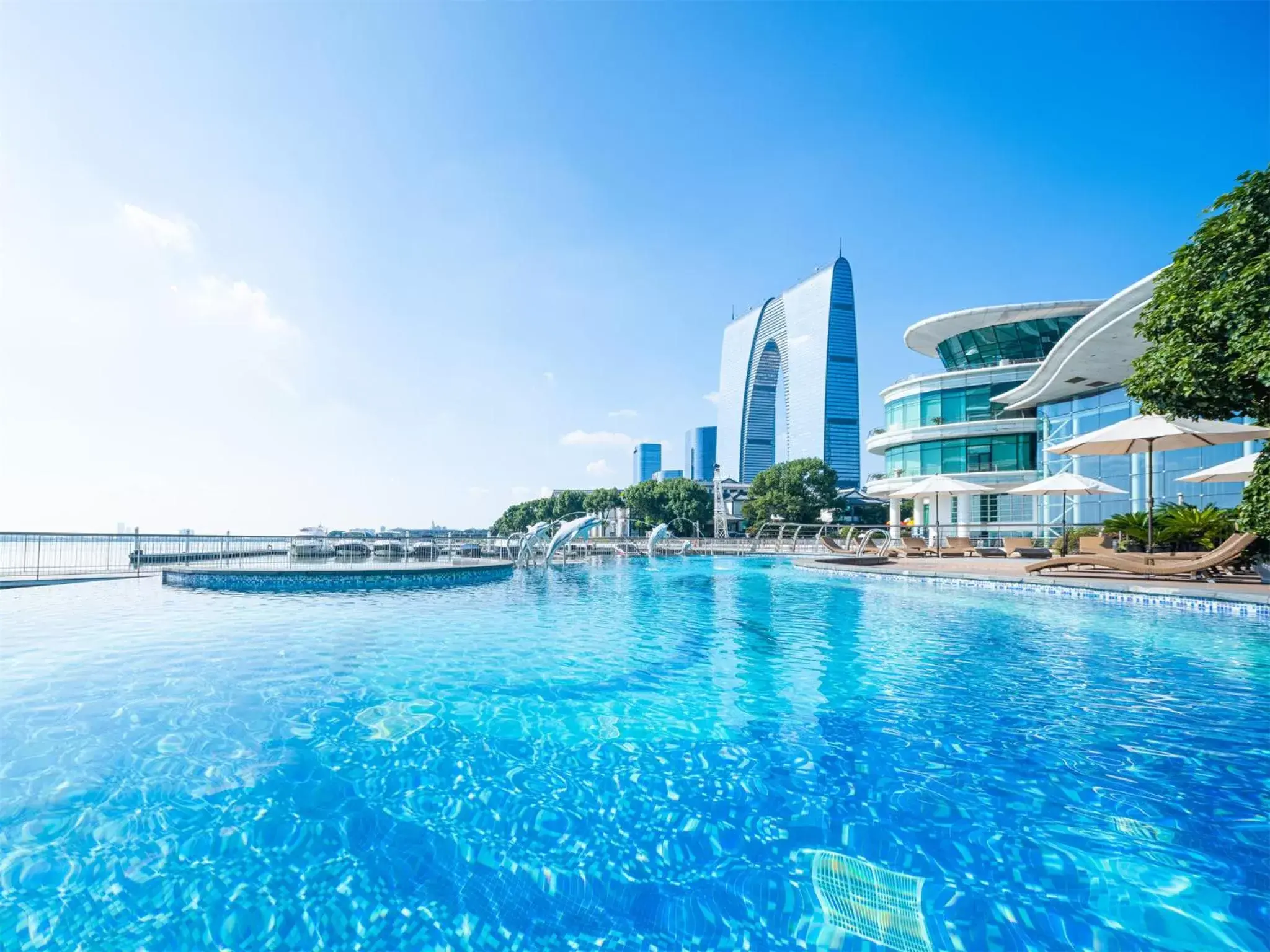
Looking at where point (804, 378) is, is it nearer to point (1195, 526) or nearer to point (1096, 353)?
point (1096, 353)

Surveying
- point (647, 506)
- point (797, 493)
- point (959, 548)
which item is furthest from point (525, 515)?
point (959, 548)

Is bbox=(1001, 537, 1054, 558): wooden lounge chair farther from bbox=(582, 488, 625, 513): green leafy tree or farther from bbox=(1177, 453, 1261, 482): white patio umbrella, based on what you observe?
bbox=(582, 488, 625, 513): green leafy tree

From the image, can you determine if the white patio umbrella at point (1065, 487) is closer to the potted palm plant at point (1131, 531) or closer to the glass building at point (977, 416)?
the potted palm plant at point (1131, 531)

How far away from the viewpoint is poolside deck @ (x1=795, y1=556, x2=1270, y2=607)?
10.1m

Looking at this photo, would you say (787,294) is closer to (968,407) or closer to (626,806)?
(968,407)

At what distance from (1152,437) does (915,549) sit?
9.74 metres

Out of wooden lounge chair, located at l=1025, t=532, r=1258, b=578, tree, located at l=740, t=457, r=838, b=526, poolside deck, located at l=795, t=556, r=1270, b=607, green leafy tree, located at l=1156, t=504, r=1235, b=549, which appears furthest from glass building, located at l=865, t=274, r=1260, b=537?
tree, located at l=740, t=457, r=838, b=526

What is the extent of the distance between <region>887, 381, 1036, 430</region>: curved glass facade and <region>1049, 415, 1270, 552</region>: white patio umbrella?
60.9ft

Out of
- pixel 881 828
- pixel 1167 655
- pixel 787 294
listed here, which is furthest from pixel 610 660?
pixel 787 294

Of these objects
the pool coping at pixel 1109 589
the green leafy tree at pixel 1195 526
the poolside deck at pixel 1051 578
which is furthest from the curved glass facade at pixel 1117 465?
the pool coping at pixel 1109 589

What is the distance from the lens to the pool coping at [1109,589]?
9625 millimetres

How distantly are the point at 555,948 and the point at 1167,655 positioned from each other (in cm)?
820

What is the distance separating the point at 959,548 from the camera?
70.3 ft

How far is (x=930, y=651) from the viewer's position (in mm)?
7691
